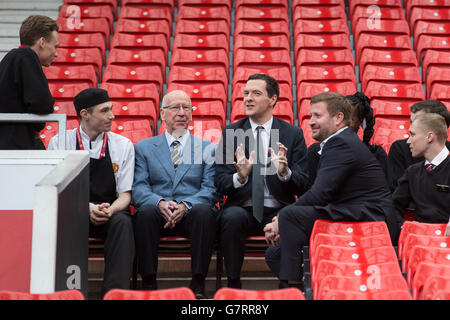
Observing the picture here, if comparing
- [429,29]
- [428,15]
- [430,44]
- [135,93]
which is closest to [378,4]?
[428,15]

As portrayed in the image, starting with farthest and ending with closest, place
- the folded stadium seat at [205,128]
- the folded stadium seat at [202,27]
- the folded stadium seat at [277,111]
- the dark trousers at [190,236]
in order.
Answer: the folded stadium seat at [202,27], the folded stadium seat at [277,111], the folded stadium seat at [205,128], the dark trousers at [190,236]

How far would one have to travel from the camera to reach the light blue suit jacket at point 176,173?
10.2ft

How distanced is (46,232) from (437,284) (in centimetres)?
123

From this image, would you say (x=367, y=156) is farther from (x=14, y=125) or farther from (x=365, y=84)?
(x=365, y=84)

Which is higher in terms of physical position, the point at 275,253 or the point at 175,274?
the point at 275,253

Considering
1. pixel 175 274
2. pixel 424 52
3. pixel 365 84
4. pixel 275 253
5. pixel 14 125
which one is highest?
pixel 424 52

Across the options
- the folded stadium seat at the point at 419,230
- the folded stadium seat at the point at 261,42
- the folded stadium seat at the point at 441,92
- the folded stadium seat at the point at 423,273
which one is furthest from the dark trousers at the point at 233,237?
the folded stadium seat at the point at 261,42

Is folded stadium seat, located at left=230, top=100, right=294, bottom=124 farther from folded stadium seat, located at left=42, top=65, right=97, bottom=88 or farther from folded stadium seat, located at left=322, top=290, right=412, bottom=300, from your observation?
folded stadium seat, located at left=322, top=290, right=412, bottom=300

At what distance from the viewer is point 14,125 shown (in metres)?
2.83

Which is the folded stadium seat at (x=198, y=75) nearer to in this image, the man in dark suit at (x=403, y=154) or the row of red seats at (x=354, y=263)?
the man in dark suit at (x=403, y=154)

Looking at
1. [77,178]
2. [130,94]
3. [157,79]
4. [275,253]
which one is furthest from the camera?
[157,79]

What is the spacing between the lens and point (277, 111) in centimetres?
415

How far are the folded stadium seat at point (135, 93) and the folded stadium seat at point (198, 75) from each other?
0.26m
